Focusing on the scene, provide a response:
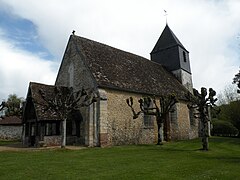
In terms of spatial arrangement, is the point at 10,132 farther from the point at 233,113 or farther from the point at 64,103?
the point at 233,113

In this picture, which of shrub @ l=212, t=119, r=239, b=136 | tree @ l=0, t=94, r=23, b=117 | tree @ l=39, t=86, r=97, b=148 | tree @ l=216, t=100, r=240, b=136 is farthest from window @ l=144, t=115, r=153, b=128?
tree @ l=0, t=94, r=23, b=117

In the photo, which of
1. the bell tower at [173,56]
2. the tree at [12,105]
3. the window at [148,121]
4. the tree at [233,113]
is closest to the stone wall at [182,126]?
the window at [148,121]

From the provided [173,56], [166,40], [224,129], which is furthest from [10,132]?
[224,129]

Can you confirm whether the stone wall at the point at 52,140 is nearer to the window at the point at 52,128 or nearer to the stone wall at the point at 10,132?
the window at the point at 52,128

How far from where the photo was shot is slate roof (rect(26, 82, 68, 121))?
681 inches

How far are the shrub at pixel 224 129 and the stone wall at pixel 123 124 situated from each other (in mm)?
14647

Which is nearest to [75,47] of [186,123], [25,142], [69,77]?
[69,77]

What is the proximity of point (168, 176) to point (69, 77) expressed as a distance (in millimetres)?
15230

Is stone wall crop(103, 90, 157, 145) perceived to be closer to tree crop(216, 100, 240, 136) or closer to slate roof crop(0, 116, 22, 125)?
tree crop(216, 100, 240, 136)

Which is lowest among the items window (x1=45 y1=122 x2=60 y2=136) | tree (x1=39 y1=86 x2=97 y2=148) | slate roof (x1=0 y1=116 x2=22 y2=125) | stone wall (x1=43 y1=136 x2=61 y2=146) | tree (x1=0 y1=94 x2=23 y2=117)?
stone wall (x1=43 y1=136 x2=61 y2=146)

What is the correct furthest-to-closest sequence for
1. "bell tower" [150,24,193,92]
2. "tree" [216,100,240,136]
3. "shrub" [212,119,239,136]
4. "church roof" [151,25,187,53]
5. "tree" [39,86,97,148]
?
"tree" [216,100,240,136] → "shrub" [212,119,239,136] → "church roof" [151,25,187,53] → "bell tower" [150,24,193,92] → "tree" [39,86,97,148]

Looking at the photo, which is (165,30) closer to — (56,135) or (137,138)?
(137,138)

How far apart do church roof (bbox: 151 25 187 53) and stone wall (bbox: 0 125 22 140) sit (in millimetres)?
20488

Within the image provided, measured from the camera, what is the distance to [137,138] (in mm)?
19844
